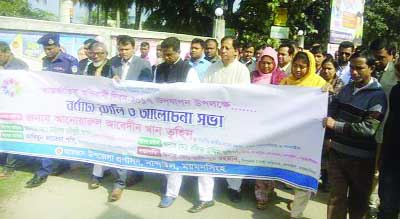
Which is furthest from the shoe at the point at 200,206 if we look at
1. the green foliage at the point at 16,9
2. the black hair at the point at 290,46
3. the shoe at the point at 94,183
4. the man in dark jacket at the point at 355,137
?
the green foliage at the point at 16,9

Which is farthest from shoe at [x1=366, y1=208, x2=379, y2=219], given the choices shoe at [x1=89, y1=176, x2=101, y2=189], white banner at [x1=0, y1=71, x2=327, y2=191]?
shoe at [x1=89, y1=176, x2=101, y2=189]

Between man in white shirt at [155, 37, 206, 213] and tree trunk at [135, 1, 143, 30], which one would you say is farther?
tree trunk at [135, 1, 143, 30]

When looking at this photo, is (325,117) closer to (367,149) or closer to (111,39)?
(367,149)

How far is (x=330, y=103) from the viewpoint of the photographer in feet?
13.6

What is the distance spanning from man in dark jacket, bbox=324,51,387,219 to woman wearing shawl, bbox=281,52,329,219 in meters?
0.46

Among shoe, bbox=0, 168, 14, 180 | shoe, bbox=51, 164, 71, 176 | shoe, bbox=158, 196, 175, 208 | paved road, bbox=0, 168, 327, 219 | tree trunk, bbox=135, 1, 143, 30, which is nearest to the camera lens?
paved road, bbox=0, 168, 327, 219

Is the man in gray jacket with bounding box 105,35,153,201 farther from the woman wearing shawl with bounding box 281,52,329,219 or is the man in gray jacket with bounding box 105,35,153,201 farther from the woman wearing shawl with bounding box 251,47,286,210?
the woman wearing shawl with bounding box 281,52,329,219

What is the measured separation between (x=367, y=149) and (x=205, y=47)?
11.5 ft

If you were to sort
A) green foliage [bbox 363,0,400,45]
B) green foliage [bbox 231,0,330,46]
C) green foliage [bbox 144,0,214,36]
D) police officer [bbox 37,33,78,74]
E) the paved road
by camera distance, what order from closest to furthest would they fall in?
1. the paved road
2. police officer [bbox 37,33,78,74]
3. green foliage [bbox 231,0,330,46]
4. green foliage [bbox 144,0,214,36]
5. green foliage [bbox 363,0,400,45]

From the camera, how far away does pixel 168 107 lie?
15.6ft

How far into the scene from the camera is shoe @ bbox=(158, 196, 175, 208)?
15.6 feet

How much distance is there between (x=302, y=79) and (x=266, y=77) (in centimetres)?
73

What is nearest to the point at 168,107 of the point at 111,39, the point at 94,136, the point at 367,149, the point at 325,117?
the point at 94,136

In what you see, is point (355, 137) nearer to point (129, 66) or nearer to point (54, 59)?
point (129, 66)
